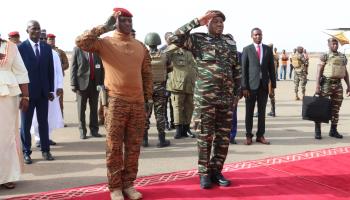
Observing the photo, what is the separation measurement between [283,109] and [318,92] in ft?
16.8

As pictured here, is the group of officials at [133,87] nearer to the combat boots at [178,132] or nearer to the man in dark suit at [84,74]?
the man in dark suit at [84,74]

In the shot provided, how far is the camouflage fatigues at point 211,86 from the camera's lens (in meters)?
4.82

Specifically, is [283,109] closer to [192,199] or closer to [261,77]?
[261,77]

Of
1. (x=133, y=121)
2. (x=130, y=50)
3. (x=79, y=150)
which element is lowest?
(x=79, y=150)

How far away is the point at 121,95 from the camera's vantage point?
4.37 metres

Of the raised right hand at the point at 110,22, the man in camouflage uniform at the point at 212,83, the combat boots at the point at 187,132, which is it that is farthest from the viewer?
the combat boots at the point at 187,132

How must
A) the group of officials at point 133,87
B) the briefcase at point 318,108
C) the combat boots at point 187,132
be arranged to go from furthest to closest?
the combat boots at point 187,132 < the briefcase at point 318,108 < the group of officials at point 133,87

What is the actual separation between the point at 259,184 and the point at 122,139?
1.82 m

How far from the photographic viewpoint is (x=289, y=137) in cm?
855

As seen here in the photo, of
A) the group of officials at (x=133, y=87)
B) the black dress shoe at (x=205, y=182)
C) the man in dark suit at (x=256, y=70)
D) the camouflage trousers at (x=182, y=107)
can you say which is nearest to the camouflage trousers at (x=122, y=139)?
the group of officials at (x=133, y=87)

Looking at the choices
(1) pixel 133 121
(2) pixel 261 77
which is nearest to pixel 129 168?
(1) pixel 133 121

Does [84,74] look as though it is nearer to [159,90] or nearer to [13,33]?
[159,90]

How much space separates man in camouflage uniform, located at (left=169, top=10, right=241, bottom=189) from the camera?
15.8 ft

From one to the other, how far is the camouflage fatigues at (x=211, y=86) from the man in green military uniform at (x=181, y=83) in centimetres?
297
